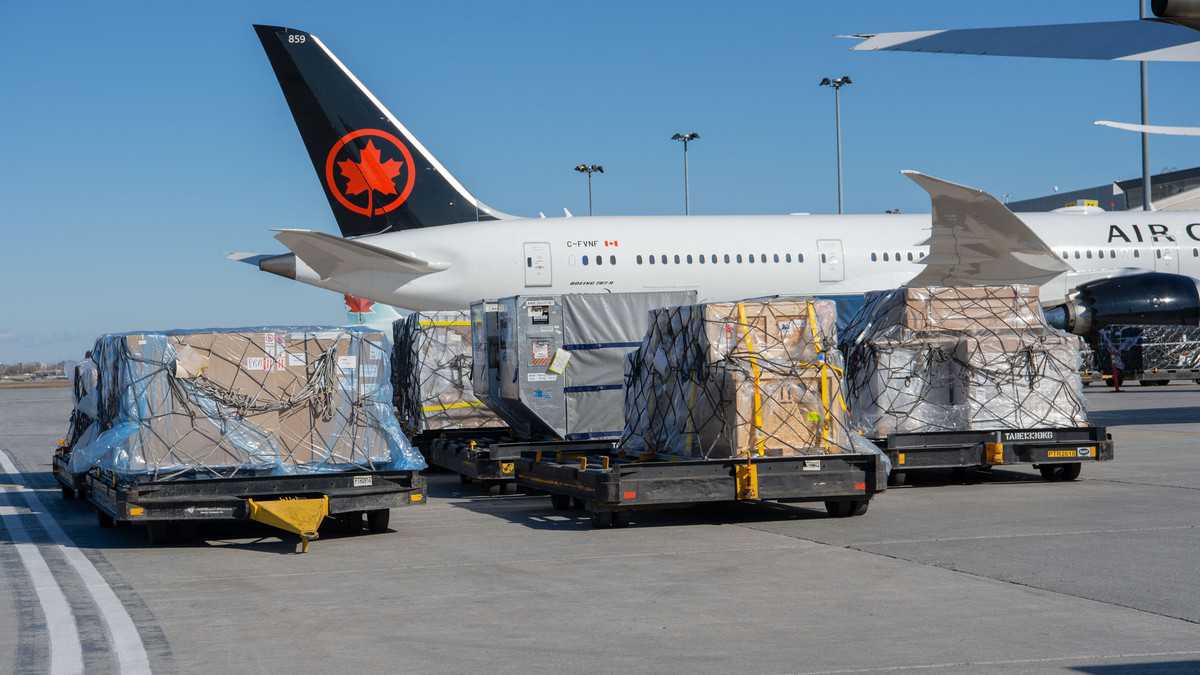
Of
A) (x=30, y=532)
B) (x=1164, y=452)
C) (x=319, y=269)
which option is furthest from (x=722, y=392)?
(x=319, y=269)

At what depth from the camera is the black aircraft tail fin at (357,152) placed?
2659 cm

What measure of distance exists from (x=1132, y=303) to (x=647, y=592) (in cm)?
2351

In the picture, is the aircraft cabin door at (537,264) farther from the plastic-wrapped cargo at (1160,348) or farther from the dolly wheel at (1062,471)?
the plastic-wrapped cargo at (1160,348)

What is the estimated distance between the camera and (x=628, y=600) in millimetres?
8531

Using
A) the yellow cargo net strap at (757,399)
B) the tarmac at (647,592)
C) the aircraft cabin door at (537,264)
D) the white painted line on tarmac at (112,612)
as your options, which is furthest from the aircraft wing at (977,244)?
the white painted line on tarmac at (112,612)

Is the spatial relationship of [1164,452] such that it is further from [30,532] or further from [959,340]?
[30,532]

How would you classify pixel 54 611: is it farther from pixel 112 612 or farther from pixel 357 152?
pixel 357 152

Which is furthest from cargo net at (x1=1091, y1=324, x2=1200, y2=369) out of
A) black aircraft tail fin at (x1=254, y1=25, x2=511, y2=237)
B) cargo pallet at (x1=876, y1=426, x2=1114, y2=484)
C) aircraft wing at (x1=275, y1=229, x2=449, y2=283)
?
cargo pallet at (x1=876, y1=426, x2=1114, y2=484)

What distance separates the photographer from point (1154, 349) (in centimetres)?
3606

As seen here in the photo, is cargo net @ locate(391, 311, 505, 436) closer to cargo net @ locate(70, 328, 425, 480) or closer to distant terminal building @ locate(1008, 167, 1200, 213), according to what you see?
cargo net @ locate(70, 328, 425, 480)

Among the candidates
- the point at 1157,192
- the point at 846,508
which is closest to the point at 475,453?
the point at 846,508

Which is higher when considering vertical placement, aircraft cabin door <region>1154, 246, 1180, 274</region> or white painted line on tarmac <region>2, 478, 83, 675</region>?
aircraft cabin door <region>1154, 246, 1180, 274</region>

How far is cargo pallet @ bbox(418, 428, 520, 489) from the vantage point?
15.3 metres

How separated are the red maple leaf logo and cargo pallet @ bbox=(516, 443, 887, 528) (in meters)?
16.4
